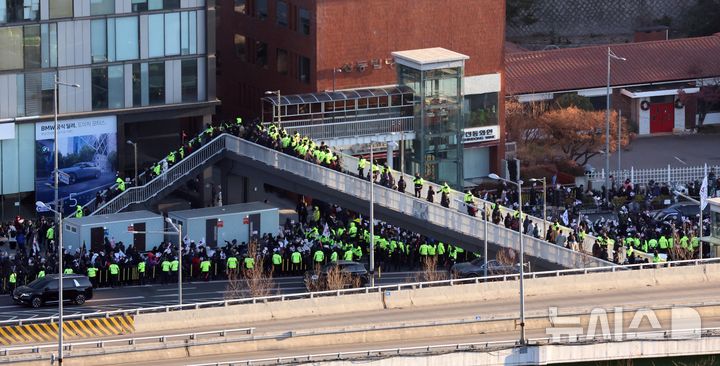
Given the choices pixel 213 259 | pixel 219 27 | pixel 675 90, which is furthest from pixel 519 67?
pixel 213 259

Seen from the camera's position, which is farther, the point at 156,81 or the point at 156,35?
the point at 156,81

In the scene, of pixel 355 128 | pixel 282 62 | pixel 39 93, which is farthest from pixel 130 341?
pixel 282 62

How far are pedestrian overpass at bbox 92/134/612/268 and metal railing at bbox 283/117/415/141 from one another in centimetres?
629

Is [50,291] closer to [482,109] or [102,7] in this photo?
[102,7]

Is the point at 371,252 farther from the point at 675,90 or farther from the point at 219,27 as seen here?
the point at 675,90

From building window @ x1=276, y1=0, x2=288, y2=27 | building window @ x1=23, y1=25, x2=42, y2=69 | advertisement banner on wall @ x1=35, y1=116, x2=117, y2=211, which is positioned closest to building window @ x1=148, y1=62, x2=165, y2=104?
advertisement banner on wall @ x1=35, y1=116, x2=117, y2=211

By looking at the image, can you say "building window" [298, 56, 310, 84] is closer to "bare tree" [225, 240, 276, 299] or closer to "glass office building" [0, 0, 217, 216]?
"glass office building" [0, 0, 217, 216]

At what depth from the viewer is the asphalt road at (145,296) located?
102375 millimetres

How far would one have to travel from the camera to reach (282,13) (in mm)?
127375

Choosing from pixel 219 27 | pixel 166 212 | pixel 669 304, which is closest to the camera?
pixel 669 304

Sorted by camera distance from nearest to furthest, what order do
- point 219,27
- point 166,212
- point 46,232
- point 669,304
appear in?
point 669,304
point 46,232
point 166,212
point 219,27

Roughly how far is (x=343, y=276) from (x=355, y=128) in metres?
18.7

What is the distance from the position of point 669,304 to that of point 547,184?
25.7 metres

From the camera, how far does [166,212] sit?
121 metres
